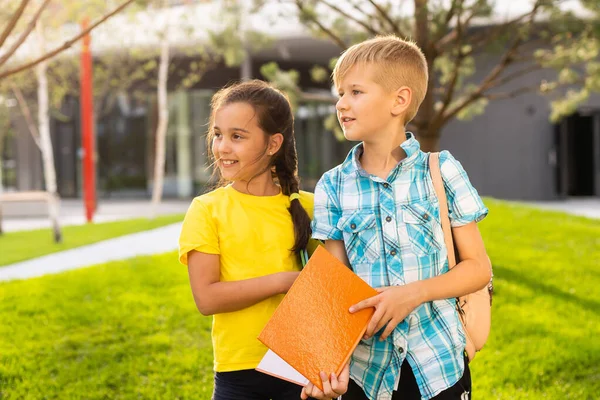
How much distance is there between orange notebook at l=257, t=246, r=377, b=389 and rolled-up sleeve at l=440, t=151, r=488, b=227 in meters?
0.28

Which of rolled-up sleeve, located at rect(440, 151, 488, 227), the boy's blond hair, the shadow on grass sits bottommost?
the shadow on grass

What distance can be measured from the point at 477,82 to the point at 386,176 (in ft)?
53.9

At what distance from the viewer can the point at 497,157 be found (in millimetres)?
16938

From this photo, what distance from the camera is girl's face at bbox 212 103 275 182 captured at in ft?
5.85

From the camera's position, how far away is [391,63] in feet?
5.21

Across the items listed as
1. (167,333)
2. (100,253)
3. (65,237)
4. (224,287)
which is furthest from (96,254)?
(224,287)

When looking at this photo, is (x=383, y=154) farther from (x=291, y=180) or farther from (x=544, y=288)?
(x=544, y=288)

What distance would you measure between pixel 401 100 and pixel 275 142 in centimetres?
40

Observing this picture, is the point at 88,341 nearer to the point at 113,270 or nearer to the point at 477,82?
the point at 113,270

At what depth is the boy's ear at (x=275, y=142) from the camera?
1.86 m

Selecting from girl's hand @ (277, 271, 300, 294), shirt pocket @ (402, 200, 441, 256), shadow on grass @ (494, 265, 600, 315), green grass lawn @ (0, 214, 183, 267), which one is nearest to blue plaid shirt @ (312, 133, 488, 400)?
shirt pocket @ (402, 200, 441, 256)

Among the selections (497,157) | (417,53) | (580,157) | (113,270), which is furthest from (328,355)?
(580,157)

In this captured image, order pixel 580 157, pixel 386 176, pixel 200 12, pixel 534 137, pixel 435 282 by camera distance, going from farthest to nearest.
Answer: pixel 580 157 → pixel 534 137 → pixel 200 12 → pixel 386 176 → pixel 435 282

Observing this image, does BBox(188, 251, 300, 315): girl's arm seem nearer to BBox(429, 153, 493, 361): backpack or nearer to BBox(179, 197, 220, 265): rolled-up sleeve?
BBox(179, 197, 220, 265): rolled-up sleeve
